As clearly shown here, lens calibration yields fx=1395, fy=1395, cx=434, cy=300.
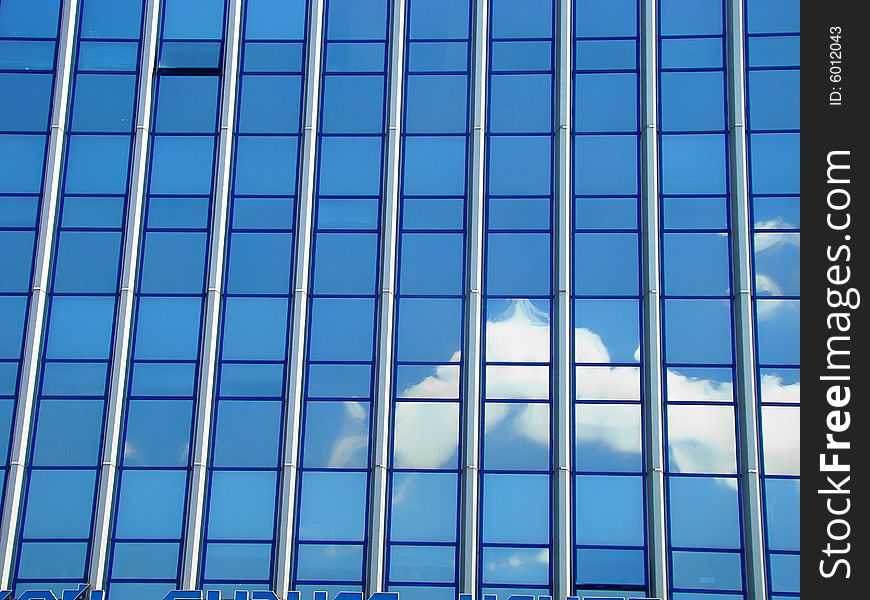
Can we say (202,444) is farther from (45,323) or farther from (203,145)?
(203,145)

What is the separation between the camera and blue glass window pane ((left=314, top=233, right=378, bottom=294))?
38.2m

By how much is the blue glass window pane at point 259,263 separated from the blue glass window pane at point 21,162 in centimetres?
597

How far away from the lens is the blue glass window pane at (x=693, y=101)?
→ 3941 cm

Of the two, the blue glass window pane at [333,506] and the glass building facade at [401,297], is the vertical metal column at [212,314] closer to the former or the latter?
the glass building facade at [401,297]

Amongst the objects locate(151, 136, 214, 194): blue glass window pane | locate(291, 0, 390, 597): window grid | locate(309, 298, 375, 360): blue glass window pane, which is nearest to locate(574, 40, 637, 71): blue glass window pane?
locate(291, 0, 390, 597): window grid

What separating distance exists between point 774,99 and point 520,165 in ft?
24.4

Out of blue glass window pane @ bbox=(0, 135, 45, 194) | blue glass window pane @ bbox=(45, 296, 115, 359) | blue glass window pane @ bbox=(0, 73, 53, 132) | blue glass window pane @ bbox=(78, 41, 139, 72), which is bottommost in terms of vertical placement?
blue glass window pane @ bbox=(45, 296, 115, 359)

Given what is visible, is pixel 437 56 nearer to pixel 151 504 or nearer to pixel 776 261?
pixel 776 261

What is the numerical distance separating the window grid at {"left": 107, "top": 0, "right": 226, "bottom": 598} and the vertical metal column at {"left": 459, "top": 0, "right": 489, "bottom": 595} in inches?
286

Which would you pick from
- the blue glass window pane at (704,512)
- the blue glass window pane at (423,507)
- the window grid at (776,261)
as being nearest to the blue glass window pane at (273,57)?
the blue glass window pane at (423,507)

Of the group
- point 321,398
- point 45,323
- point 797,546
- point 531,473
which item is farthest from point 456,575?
point 45,323

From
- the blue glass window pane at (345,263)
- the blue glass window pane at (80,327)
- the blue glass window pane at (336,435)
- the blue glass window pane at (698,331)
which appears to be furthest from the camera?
the blue glass window pane at (345,263)

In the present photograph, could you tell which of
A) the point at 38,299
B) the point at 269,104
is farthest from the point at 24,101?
the point at 269,104

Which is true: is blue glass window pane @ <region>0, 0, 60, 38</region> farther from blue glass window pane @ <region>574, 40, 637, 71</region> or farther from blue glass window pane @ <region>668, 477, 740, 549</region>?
blue glass window pane @ <region>668, 477, 740, 549</region>
